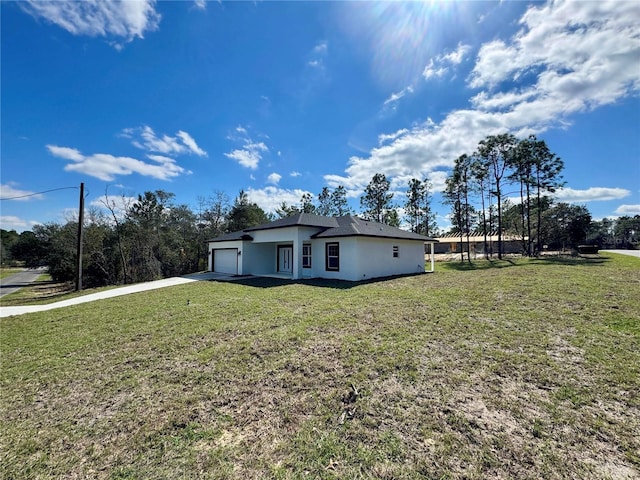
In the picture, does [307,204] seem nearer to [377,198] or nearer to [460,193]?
[377,198]

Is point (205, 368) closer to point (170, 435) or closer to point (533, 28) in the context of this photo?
point (170, 435)

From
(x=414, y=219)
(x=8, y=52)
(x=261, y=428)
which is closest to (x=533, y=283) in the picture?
(x=261, y=428)

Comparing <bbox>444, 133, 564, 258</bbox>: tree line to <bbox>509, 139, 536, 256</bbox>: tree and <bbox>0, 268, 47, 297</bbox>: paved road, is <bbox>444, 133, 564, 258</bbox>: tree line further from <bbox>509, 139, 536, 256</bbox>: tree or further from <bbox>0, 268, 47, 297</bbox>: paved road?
<bbox>0, 268, 47, 297</bbox>: paved road

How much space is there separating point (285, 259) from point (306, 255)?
2.75m

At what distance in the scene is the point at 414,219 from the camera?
37.5 metres

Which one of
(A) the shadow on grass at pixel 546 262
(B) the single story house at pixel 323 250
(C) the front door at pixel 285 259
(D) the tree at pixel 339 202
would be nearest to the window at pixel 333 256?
(B) the single story house at pixel 323 250

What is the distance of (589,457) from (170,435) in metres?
4.01

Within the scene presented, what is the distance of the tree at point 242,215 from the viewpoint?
107 ft

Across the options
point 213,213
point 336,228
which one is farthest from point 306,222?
point 213,213

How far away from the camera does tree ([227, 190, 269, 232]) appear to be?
32.7m

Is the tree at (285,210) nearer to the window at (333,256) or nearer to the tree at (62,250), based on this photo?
the tree at (62,250)

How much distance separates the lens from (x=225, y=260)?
65.8 feet

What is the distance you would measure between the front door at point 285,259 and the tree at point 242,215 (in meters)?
14.5

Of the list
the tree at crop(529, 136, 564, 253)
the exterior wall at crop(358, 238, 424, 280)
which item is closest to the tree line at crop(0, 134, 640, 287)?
the tree at crop(529, 136, 564, 253)
